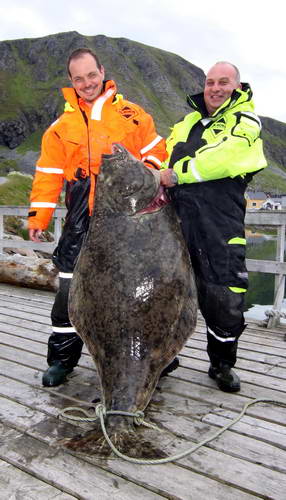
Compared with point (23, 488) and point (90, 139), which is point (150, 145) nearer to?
point (90, 139)

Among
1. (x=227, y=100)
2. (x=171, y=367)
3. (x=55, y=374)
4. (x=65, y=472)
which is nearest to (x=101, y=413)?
(x=65, y=472)

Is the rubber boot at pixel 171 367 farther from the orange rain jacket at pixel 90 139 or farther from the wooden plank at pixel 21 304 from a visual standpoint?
the wooden plank at pixel 21 304

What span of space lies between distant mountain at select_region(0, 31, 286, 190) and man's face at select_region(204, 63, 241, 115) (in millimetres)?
75185

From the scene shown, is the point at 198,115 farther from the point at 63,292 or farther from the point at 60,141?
the point at 63,292

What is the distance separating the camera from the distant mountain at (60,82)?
99.7 meters

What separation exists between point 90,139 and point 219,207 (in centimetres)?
107

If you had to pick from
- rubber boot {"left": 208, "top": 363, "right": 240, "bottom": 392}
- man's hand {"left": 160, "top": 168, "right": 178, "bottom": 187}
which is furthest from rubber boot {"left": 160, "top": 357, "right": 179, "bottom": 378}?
man's hand {"left": 160, "top": 168, "right": 178, "bottom": 187}

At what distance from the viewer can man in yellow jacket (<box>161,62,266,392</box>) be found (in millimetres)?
3105

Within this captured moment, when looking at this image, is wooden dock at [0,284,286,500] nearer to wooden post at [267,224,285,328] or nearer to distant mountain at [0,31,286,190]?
wooden post at [267,224,285,328]

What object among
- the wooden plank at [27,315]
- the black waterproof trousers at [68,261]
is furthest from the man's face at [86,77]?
the wooden plank at [27,315]

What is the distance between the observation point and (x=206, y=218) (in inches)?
124

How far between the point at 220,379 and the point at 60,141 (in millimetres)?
2249

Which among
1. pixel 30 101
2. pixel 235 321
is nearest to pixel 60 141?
pixel 235 321

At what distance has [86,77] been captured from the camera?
127 inches
